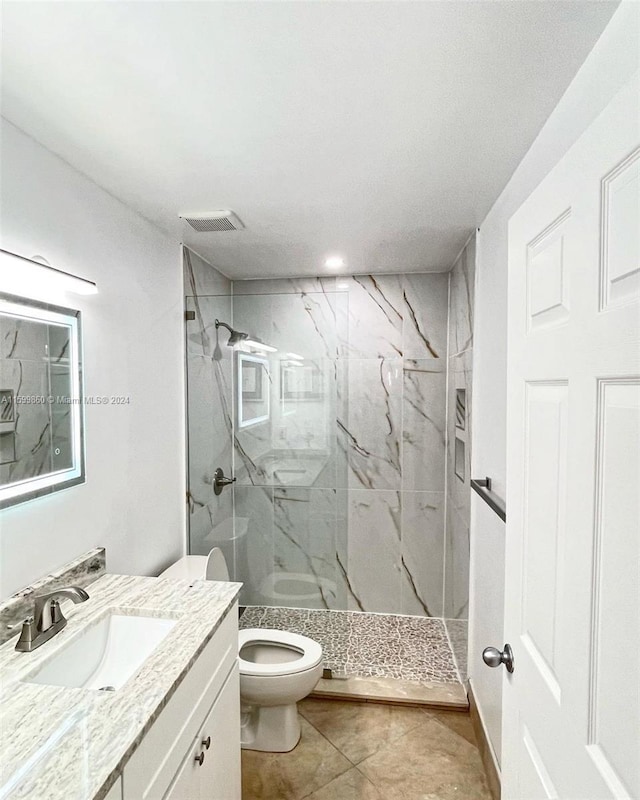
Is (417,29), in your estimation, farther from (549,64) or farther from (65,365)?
(65,365)

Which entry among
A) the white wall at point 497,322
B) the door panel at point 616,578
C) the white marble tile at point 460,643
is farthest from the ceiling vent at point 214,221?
the white marble tile at point 460,643

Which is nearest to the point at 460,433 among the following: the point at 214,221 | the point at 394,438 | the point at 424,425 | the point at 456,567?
the point at 424,425

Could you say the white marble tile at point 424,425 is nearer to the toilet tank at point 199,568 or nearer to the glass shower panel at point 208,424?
the glass shower panel at point 208,424

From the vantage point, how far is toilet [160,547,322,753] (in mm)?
1884

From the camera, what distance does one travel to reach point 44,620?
1.21m

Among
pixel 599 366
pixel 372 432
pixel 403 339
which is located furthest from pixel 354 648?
pixel 599 366

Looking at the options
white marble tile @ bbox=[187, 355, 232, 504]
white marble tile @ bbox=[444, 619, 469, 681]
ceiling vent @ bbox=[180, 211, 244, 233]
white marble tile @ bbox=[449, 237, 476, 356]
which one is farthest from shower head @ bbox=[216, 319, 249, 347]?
white marble tile @ bbox=[444, 619, 469, 681]

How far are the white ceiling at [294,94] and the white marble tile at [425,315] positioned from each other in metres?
1.11

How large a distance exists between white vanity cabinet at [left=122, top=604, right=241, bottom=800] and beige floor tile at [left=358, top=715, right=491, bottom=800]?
2.10 feet

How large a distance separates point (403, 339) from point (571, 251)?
224 cm

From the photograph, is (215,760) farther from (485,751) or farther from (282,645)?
(485,751)

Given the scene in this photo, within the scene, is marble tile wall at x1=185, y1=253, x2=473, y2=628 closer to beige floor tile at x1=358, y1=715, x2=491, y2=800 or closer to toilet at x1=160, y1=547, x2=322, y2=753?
toilet at x1=160, y1=547, x2=322, y2=753

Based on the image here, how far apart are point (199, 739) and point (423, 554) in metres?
2.06

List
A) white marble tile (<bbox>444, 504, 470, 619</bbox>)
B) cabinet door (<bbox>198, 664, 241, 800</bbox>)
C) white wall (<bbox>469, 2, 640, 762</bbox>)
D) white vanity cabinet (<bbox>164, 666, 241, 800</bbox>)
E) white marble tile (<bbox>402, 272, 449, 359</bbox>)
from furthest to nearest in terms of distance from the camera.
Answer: white marble tile (<bbox>402, 272, 449, 359</bbox>), white marble tile (<bbox>444, 504, 470, 619</bbox>), cabinet door (<bbox>198, 664, 241, 800</bbox>), white vanity cabinet (<bbox>164, 666, 241, 800</bbox>), white wall (<bbox>469, 2, 640, 762</bbox>)
